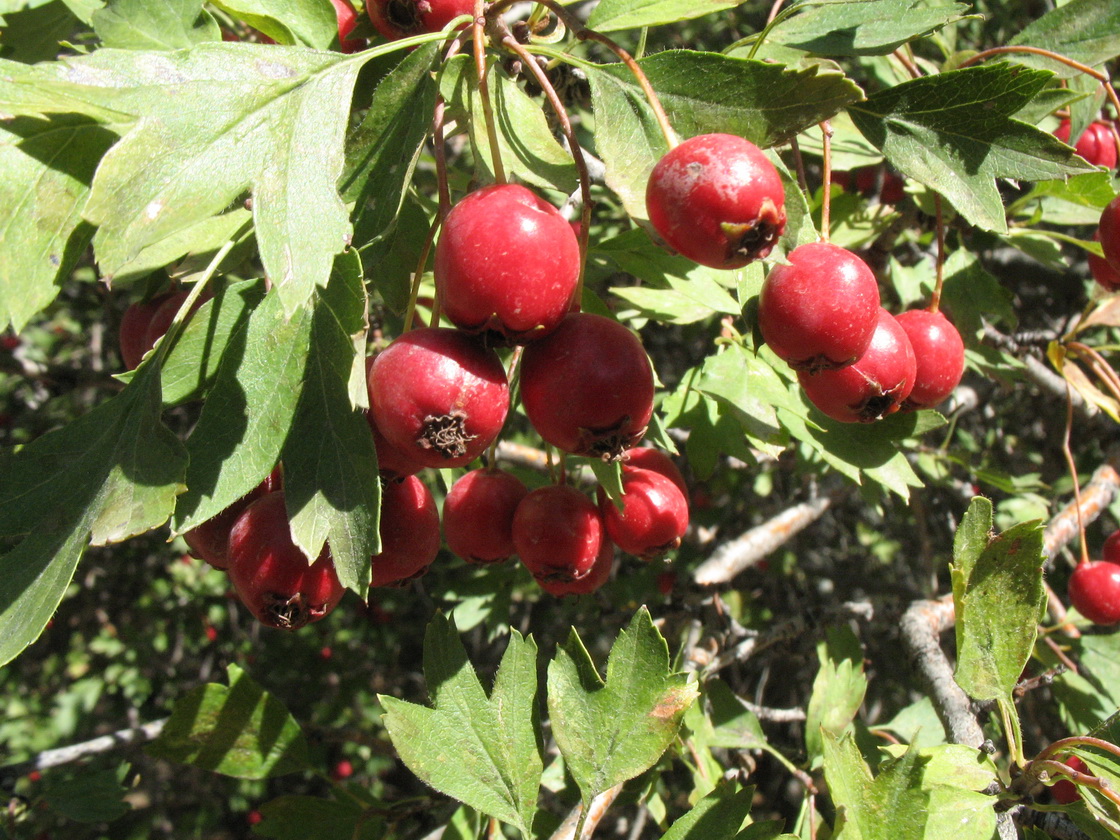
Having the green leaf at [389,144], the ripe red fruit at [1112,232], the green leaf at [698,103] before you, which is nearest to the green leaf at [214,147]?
the green leaf at [389,144]

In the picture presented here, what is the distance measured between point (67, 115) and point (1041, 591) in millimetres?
1741

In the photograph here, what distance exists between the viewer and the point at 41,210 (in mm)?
1182

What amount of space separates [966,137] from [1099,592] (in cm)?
162

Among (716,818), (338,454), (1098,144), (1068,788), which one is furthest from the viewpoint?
(1098,144)

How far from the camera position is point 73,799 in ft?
7.94

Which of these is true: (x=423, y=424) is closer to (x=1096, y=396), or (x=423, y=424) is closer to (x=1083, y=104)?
(x=1083, y=104)

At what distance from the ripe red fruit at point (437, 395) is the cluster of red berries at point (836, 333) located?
441 mm

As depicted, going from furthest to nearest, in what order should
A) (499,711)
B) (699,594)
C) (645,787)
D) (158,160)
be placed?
(699,594), (645,787), (499,711), (158,160)

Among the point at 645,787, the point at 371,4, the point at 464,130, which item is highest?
the point at 371,4

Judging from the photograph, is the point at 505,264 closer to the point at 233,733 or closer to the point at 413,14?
the point at 413,14

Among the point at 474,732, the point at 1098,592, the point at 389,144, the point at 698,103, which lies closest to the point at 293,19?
the point at 389,144

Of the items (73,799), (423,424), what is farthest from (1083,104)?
(73,799)

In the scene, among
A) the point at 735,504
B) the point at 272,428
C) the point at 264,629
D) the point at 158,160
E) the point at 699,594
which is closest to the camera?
the point at 158,160

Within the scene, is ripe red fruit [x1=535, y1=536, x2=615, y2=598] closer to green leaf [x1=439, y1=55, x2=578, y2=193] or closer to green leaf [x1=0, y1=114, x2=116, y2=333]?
green leaf [x1=439, y1=55, x2=578, y2=193]
